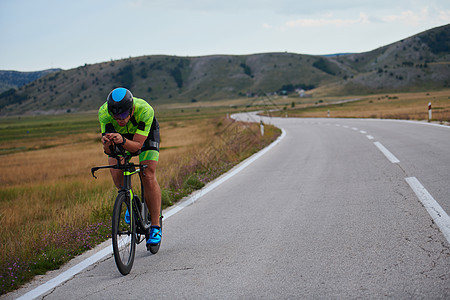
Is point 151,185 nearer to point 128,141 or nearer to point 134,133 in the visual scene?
point 134,133

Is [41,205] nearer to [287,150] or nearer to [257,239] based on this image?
[257,239]

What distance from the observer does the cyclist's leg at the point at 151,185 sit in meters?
4.76

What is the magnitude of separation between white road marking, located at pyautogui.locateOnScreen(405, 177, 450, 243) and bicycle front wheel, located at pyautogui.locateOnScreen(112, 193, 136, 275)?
3.24 metres

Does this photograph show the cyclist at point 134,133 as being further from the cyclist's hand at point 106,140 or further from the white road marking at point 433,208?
the white road marking at point 433,208

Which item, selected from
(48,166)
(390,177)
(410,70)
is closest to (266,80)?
(410,70)

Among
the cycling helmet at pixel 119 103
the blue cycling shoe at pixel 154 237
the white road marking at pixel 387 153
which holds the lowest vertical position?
the white road marking at pixel 387 153

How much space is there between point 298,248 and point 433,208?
2349mm

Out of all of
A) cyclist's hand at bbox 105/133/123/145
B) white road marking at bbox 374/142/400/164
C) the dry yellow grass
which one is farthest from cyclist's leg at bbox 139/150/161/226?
the dry yellow grass

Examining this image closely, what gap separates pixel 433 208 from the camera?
230 inches

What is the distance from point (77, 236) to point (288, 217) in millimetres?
2833

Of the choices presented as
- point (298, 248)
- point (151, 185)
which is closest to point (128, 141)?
point (151, 185)

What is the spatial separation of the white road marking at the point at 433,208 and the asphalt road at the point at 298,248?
0.07m

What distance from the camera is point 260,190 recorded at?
8438 millimetres

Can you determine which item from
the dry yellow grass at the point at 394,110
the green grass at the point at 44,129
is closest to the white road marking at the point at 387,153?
the dry yellow grass at the point at 394,110
